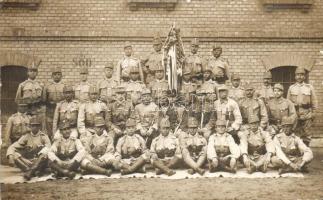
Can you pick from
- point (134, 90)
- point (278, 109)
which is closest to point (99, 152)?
point (134, 90)

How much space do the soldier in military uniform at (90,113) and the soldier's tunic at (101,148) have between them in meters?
0.38

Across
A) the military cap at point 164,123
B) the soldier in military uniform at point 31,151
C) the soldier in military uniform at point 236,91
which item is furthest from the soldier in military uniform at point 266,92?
the soldier in military uniform at point 31,151

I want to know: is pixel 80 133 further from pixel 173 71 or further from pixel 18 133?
pixel 173 71

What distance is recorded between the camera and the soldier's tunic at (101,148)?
7.98 meters

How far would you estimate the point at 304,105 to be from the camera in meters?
9.38

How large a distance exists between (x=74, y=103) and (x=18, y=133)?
47.8 inches

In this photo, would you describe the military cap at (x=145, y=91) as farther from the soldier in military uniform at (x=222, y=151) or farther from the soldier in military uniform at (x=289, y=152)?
the soldier in military uniform at (x=289, y=152)

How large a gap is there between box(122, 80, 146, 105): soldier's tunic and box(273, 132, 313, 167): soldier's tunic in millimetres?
2891

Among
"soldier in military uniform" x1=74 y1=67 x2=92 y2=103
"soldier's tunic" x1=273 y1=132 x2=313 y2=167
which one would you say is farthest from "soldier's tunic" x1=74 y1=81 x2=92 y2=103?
"soldier's tunic" x1=273 y1=132 x2=313 y2=167

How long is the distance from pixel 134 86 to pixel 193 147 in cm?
207

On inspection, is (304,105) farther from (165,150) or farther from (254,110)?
(165,150)

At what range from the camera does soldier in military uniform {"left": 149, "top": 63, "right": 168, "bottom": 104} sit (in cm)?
912

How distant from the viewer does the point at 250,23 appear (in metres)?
11.2

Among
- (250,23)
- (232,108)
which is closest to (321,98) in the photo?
(250,23)
